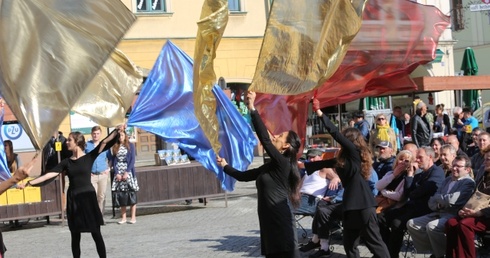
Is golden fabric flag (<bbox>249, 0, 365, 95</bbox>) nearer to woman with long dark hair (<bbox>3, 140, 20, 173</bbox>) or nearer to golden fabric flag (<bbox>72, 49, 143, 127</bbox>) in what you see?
golden fabric flag (<bbox>72, 49, 143, 127</bbox>)

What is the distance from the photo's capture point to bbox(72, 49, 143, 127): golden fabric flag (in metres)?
Answer: 9.21

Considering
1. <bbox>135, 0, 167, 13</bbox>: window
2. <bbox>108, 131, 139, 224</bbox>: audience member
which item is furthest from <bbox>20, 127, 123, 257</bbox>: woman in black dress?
<bbox>135, 0, 167, 13</bbox>: window

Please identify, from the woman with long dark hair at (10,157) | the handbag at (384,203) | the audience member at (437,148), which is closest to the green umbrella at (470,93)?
the woman with long dark hair at (10,157)

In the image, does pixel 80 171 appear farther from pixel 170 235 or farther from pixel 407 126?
pixel 407 126

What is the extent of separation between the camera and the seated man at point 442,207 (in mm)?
9773

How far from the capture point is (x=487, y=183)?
944 cm

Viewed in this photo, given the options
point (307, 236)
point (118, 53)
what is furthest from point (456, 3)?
point (118, 53)

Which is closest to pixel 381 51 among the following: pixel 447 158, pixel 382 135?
pixel 447 158

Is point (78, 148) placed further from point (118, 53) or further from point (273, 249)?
point (273, 249)

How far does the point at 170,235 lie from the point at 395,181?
170 inches

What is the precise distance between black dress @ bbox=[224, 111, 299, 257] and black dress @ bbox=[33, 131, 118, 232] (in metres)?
2.25

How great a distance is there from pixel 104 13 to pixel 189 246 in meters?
5.54

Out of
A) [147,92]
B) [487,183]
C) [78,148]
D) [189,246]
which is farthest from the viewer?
[189,246]

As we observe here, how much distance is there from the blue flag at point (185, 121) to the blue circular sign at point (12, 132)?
9786 millimetres
